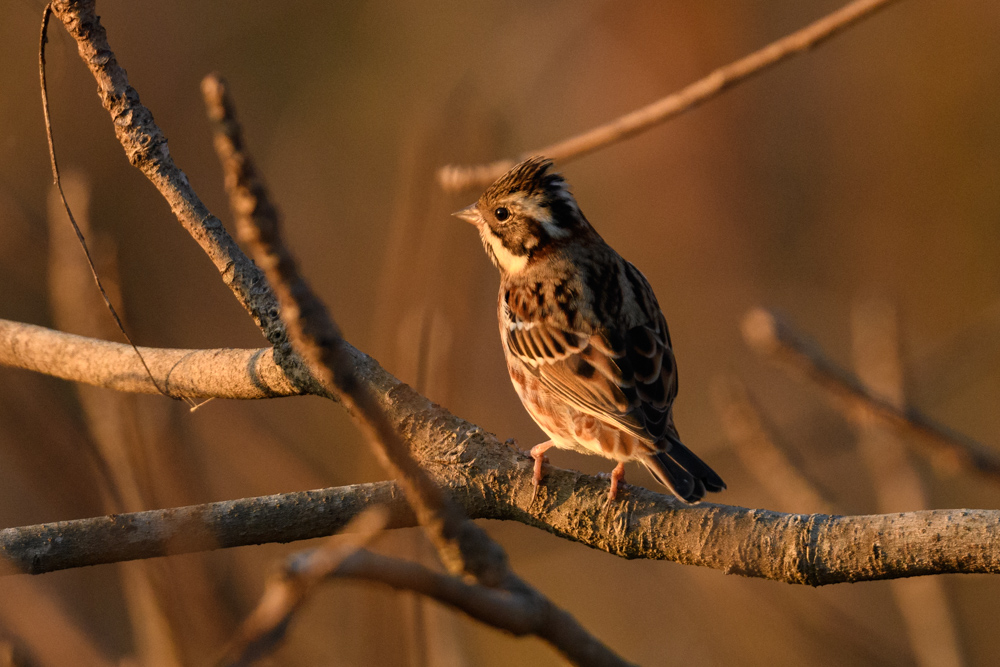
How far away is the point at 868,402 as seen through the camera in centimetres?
256

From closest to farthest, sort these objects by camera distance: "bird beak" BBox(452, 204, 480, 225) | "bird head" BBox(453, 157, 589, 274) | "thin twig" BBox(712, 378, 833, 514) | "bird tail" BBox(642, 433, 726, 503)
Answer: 1. "bird tail" BBox(642, 433, 726, 503)
2. "thin twig" BBox(712, 378, 833, 514)
3. "bird head" BBox(453, 157, 589, 274)
4. "bird beak" BBox(452, 204, 480, 225)

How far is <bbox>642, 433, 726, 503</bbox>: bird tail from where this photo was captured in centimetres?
269

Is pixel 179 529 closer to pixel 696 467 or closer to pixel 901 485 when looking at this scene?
pixel 696 467

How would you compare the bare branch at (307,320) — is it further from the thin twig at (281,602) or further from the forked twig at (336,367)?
the thin twig at (281,602)

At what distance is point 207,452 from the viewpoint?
6262 mm

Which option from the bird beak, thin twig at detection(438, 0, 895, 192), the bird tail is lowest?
the bird tail

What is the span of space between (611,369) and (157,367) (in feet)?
5.49

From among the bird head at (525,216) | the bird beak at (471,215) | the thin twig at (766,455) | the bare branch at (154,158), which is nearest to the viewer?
the bare branch at (154,158)

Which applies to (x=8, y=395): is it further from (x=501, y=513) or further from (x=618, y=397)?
(x=618, y=397)

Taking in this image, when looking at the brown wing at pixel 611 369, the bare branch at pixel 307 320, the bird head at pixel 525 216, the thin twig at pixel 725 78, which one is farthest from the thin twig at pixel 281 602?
the bird head at pixel 525 216

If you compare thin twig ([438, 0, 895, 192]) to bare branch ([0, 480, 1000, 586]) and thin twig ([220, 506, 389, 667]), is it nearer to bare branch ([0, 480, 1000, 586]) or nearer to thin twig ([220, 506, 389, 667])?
bare branch ([0, 480, 1000, 586])

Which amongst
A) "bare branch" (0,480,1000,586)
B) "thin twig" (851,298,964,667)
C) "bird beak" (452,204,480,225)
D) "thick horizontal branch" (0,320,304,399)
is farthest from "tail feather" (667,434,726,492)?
"bird beak" (452,204,480,225)

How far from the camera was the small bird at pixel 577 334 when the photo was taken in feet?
11.0

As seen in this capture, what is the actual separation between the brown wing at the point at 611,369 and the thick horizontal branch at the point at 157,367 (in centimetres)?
124
